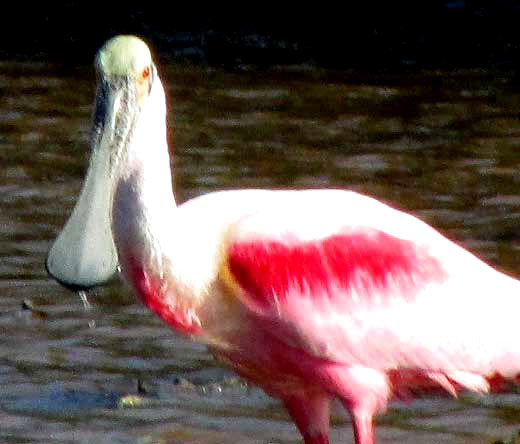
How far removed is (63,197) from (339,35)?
23.1ft

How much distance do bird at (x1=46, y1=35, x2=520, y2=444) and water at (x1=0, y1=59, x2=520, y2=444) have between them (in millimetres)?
947

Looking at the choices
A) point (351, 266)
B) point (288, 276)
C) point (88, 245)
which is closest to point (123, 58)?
point (88, 245)

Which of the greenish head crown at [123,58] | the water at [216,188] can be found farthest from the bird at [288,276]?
the water at [216,188]

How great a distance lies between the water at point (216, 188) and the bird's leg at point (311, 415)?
2.73 feet

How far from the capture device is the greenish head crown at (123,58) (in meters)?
5.47

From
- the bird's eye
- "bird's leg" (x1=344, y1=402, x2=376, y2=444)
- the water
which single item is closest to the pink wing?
"bird's leg" (x1=344, y1=402, x2=376, y2=444)

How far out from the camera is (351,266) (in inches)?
241

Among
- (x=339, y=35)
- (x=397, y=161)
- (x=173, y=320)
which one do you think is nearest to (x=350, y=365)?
(x=173, y=320)

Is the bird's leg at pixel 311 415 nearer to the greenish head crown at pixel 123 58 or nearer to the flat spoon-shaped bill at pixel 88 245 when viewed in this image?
the flat spoon-shaped bill at pixel 88 245

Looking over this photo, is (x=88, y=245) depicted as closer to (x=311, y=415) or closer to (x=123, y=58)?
(x=123, y=58)

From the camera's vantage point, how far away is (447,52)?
1573 cm

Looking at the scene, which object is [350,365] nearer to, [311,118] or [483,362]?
[483,362]

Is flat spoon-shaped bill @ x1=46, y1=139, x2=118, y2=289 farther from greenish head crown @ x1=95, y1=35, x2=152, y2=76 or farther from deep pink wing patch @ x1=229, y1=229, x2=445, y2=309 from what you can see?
deep pink wing patch @ x1=229, y1=229, x2=445, y2=309

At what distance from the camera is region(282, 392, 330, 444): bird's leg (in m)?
6.08
